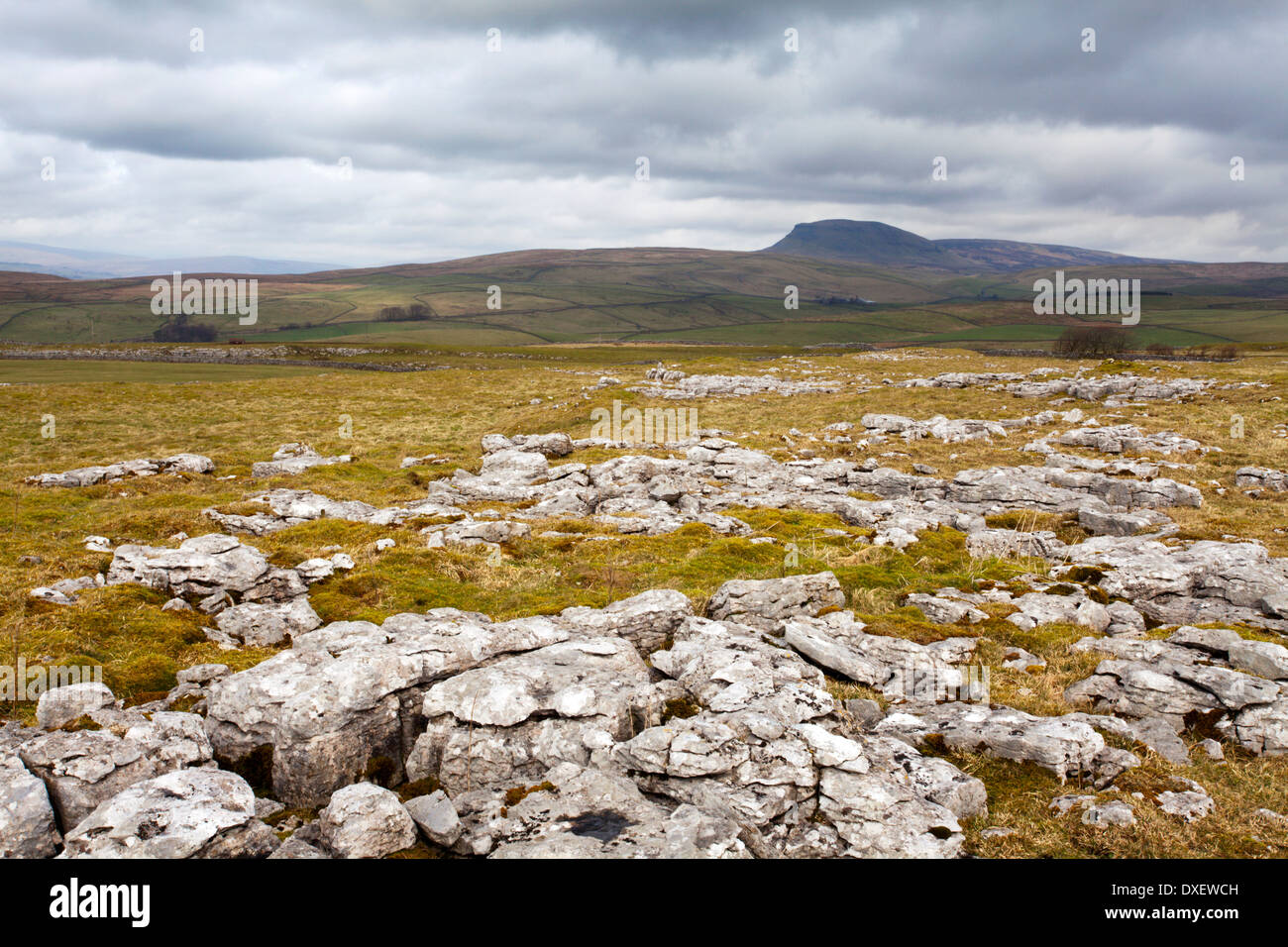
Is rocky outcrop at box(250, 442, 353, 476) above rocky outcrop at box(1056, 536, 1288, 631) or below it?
above

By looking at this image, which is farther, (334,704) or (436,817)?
(334,704)

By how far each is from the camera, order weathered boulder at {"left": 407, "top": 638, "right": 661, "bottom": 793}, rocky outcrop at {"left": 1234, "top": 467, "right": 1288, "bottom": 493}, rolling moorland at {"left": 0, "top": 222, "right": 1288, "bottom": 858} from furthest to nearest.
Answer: rocky outcrop at {"left": 1234, "top": 467, "right": 1288, "bottom": 493}
weathered boulder at {"left": 407, "top": 638, "right": 661, "bottom": 793}
rolling moorland at {"left": 0, "top": 222, "right": 1288, "bottom": 858}

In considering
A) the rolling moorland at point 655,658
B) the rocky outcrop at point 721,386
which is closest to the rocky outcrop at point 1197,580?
the rolling moorland at point 655,658

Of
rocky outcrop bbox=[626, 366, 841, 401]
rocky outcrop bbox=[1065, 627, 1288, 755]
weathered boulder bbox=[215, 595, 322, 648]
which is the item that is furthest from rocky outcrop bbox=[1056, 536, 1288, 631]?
rocky outcrop bbox=[626, 366, 841, 401]

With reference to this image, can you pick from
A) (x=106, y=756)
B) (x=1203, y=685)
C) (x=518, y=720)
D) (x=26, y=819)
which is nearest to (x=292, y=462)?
(x=106, y=756)

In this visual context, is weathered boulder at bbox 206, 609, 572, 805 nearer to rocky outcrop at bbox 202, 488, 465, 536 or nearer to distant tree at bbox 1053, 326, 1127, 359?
rocky outcrop at bbox 202, 488, 465, 536

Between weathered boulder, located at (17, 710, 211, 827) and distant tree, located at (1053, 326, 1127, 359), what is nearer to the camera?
weathered boulder, located at (17, 710, 211, 827)

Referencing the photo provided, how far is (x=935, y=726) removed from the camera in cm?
1250
